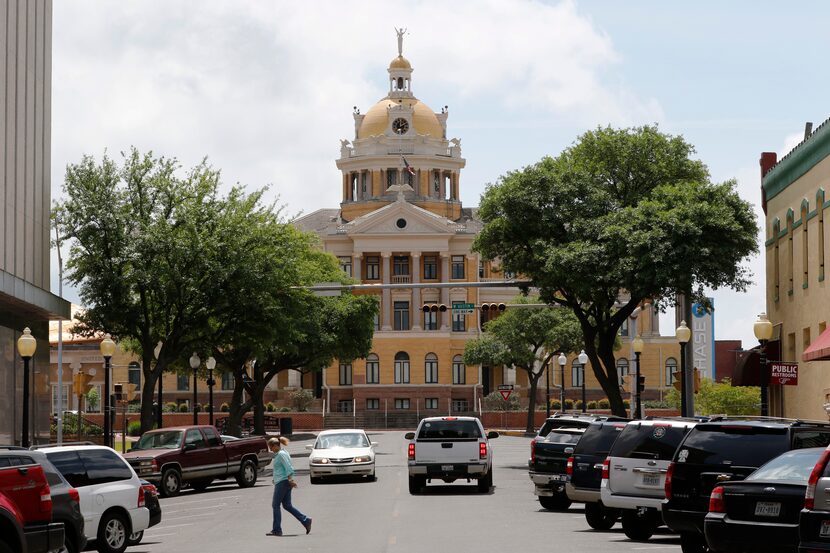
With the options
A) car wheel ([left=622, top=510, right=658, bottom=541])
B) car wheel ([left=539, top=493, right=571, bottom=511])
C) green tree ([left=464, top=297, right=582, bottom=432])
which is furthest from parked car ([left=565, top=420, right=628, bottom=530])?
green tree ([left=464, top=297, right=582, bottom=432])

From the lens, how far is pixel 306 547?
21594mm

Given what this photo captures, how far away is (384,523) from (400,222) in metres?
87.2

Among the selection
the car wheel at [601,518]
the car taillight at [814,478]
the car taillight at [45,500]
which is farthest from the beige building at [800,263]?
the car taillight at [45,500]

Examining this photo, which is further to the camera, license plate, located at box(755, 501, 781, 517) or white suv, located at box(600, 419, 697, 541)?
white suv, located at box(600, 419, 697, 541)

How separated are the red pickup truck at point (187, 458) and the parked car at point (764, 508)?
68.8ft

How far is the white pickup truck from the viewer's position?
3359 centimetres

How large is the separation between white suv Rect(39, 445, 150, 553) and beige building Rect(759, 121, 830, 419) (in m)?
16.1

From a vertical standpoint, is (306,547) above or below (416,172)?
below

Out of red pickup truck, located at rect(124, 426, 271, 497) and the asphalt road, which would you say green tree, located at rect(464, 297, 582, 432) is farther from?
red pickup truck, located at rect(124, 426, 271, 497)

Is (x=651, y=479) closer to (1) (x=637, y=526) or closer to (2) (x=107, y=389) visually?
(1) (x=637, y=526)

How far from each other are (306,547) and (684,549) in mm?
5743

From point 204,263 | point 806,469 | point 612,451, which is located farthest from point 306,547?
point 204,263

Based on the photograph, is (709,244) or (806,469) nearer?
(806,469)

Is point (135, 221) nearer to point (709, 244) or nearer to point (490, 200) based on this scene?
point (490, 200)
